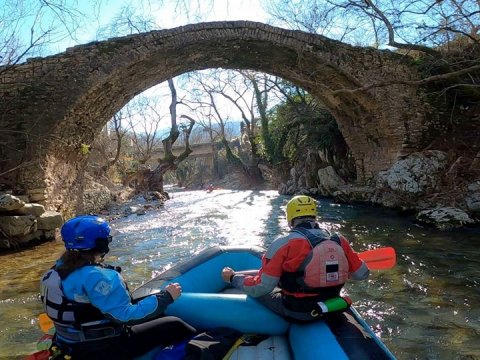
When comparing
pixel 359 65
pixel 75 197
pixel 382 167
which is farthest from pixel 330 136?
pixel 75 197

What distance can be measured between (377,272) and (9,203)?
585cm

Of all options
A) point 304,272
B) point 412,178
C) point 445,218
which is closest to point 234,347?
point 304,272

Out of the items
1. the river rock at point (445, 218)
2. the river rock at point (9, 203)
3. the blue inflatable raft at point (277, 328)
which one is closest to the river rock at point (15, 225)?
the river rock at point (9, 203)

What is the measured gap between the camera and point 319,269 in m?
2.34

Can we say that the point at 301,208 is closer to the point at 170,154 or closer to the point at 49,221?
the point at 49,221

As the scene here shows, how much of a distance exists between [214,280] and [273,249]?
1.24 m

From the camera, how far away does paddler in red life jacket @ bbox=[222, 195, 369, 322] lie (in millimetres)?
2348

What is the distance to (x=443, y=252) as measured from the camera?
5777mm

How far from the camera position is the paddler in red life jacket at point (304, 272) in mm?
2348

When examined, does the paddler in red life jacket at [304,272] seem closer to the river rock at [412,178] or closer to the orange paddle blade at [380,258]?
the orange paddle blade at [380,258]

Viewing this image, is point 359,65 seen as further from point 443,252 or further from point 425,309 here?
point 425,309

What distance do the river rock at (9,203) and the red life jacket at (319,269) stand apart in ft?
19.8

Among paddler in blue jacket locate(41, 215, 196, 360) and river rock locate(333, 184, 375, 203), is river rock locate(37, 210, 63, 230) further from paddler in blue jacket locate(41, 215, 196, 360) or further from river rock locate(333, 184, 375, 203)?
river rock locate(333, 184, 375, 203)

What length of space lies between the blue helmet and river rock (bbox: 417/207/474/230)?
268 inches
